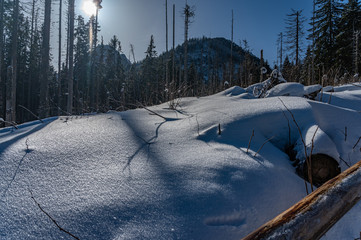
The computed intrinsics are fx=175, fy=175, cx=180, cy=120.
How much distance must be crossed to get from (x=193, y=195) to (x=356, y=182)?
763 mm

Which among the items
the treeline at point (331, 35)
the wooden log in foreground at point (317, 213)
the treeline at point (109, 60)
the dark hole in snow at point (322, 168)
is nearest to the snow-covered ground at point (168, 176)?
the dark hole in snow at point (322, 168)

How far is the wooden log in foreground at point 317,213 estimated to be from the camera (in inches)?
24.8

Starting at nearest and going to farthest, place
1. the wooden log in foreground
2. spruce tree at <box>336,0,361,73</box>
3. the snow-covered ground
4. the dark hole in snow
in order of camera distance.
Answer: the wooden log in foreground, the snow-covered ground, the dark hole in snow, spruce tree at <box>336,0,361,73</box>

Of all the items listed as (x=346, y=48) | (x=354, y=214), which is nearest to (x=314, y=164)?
(x=354, y=214)

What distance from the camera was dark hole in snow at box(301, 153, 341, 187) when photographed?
48.9 inches

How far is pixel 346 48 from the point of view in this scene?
1352 centimetres

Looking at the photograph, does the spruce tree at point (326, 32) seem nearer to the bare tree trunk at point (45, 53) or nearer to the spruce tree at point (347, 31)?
the spruce tree at point (347, 31)

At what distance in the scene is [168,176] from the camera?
1039mm

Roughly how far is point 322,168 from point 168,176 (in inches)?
43.4

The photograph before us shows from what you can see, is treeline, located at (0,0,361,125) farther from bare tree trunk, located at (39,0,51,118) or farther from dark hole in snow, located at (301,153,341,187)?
dark hole in snow, located at (301,153,341,187)

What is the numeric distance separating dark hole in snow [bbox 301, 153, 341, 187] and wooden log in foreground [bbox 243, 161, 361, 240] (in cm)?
40

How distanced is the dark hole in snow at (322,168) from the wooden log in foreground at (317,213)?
403 millimetres

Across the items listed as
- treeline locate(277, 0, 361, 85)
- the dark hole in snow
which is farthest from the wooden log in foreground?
treeline locate(277, 0, 361, 85)

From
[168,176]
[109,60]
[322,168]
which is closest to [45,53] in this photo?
[168,176]
